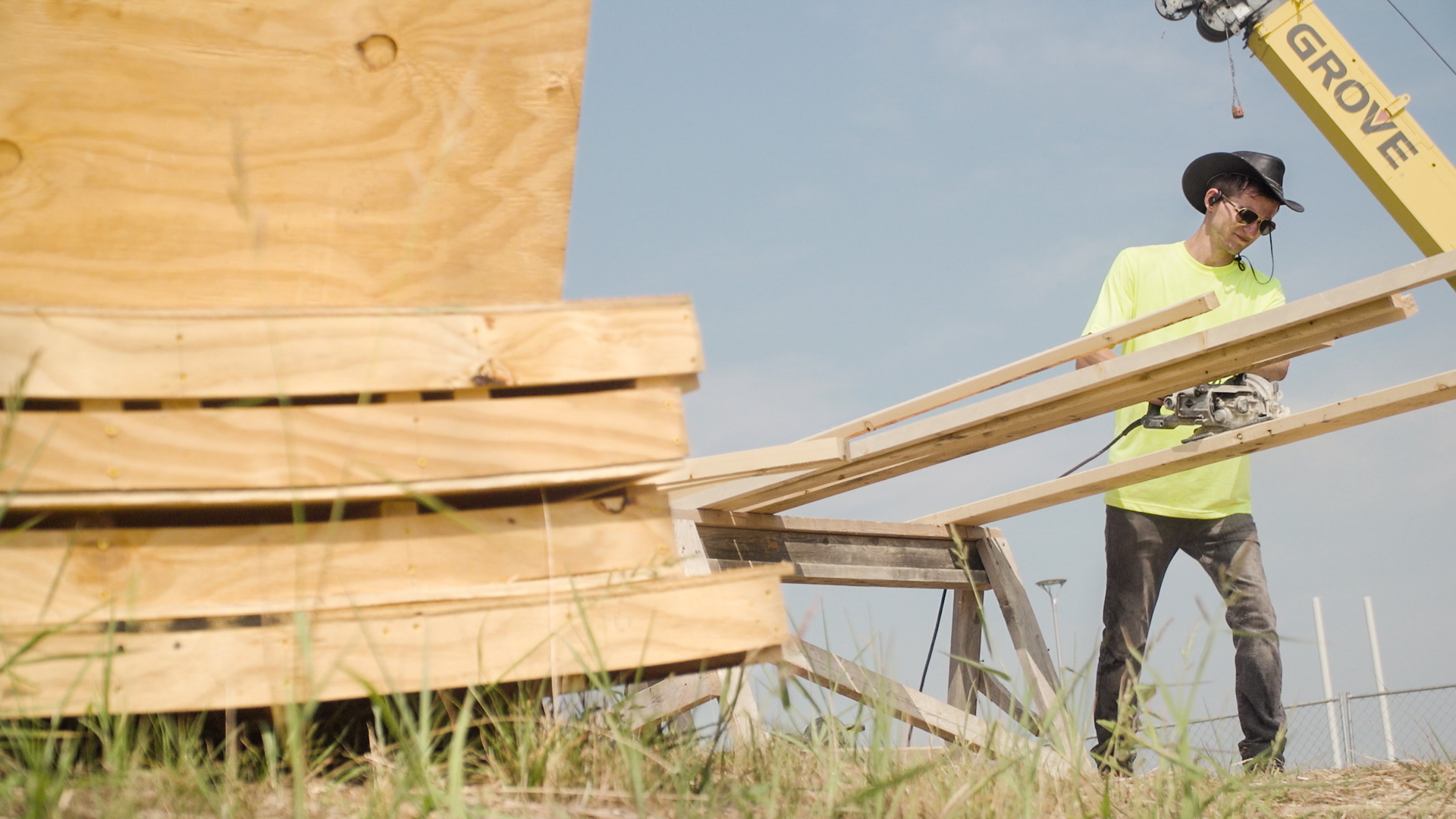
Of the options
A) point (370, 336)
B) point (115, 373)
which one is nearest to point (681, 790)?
point (370, 336)

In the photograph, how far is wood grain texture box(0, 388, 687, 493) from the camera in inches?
66.3

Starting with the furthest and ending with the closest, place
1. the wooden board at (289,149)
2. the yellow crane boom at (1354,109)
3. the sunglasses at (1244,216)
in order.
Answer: the yellow crane boom at (1354,109)
the sunglasses at (1244,216)
the wooden board at (289,149)

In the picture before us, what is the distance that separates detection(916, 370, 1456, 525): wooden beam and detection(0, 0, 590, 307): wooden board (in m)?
3.03

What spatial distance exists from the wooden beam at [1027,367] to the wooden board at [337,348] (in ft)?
7.28

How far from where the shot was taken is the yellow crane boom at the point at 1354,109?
6977mm

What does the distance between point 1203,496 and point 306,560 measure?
4143 millimetres

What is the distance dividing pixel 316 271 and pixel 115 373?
43 centimetres

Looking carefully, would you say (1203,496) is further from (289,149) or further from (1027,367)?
(289,149)

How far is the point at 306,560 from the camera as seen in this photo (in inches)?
72.2

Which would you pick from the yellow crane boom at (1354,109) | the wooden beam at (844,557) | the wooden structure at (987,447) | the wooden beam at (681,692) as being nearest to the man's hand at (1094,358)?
the wooden structure at (987,447)

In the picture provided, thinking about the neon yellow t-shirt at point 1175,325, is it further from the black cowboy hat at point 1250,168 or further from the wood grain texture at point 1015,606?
the wood grain texture at point 1015,606

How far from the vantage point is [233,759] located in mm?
1615

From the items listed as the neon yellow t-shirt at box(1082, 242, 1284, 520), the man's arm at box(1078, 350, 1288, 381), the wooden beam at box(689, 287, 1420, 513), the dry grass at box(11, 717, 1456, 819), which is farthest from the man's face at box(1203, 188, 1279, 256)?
the dry grass at box(11, 717, 1456, 819)

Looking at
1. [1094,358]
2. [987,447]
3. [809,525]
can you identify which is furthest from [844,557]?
[1094,358]
